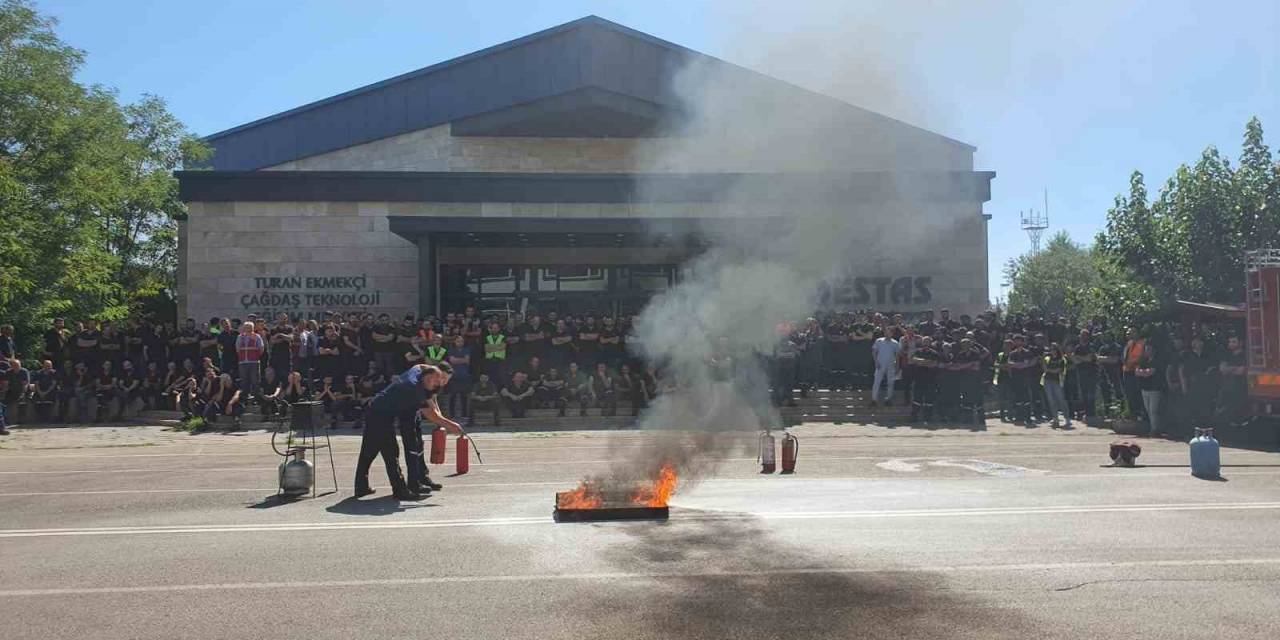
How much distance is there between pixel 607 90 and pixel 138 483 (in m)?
19.8

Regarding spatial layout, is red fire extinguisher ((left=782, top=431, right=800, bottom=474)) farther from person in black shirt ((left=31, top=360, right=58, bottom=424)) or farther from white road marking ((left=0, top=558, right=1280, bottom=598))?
person in black shirt ((left=31, top=360, right=58, bottom=424))

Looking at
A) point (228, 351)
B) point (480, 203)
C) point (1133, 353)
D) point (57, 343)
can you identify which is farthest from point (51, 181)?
point (1133, 353)

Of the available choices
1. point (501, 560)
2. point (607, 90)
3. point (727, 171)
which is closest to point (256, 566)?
point (501, 560)

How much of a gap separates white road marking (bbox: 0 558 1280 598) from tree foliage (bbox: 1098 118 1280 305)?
1407 centimetres

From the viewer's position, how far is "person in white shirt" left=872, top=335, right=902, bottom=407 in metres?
19.7

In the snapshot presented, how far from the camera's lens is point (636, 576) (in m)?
6.68

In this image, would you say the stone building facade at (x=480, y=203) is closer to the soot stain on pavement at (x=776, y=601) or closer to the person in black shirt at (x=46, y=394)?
the person in black shirt at (x=46, y=394)

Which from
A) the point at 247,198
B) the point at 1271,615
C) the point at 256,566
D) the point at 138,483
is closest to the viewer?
the point at 1271,615

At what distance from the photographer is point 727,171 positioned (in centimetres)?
1223

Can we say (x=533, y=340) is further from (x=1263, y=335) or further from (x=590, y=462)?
(x=1263, y=335)

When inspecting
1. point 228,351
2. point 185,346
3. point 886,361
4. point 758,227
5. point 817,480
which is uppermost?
point 758,227

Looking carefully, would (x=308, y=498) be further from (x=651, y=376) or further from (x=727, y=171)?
(x=651, y=376)

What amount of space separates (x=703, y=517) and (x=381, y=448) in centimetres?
352

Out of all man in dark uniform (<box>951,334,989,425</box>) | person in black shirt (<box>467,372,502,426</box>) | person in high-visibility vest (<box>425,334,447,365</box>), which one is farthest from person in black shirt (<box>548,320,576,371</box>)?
man in dark uniform (<box>951,334,989,425</box>)
